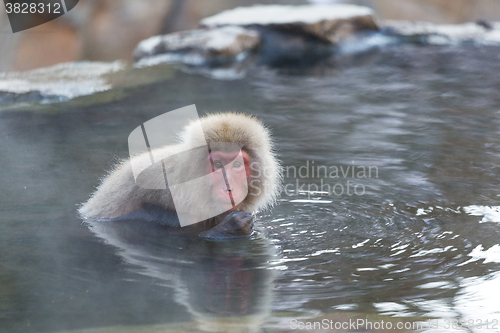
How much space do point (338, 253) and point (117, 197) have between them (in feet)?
5.44

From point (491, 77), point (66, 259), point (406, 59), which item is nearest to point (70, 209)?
point (66, 259)

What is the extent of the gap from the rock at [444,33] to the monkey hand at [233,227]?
29.6 feet

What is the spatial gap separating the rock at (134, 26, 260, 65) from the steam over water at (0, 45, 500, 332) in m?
2.51

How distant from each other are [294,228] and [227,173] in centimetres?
69

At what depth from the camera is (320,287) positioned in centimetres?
311

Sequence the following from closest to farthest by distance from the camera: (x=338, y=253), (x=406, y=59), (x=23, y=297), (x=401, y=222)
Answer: (x=23, y=297) → (x=338, y=253) → (x=401, y=222) → (x=406, y=59)

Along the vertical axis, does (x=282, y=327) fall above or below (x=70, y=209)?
above

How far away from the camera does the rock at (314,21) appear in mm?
11227

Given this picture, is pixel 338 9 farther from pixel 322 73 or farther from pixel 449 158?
pixel 449 158

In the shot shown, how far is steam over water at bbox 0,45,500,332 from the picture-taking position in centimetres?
291
